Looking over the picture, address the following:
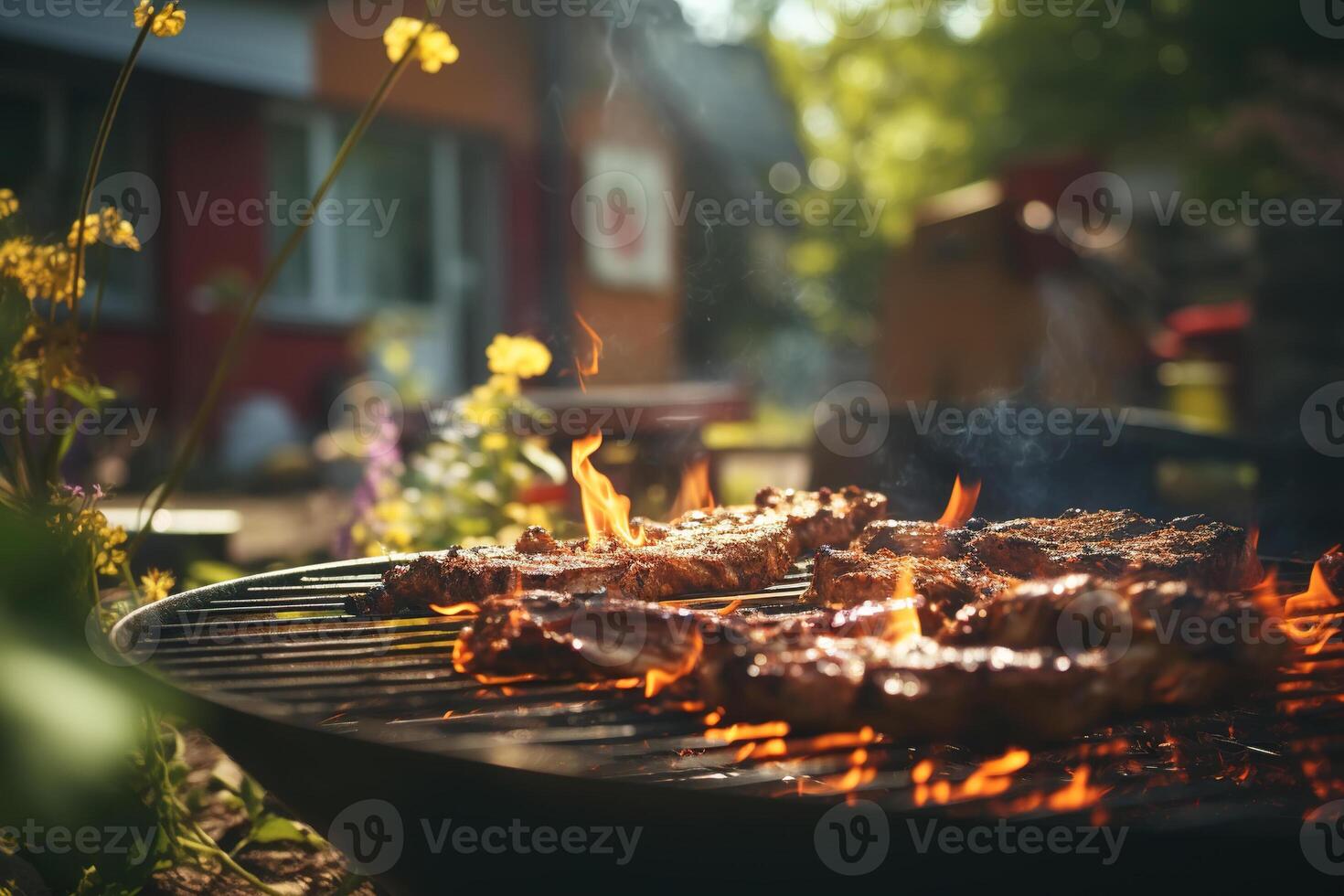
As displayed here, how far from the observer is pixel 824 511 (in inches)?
127

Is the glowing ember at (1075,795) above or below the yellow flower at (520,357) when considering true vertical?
below

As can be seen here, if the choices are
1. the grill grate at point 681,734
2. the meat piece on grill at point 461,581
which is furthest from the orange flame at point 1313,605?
the meat piece on grill at point 461,581

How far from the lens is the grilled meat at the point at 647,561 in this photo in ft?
7.95

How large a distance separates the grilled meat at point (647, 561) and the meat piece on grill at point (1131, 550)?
523mm

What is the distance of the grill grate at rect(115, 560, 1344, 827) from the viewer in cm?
156

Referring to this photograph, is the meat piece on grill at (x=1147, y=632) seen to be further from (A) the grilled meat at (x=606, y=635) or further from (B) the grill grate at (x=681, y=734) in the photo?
(A) the grilled meat at (x=606, y=635)

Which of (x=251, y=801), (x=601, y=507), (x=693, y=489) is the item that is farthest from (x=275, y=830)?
(x=693, y=489)

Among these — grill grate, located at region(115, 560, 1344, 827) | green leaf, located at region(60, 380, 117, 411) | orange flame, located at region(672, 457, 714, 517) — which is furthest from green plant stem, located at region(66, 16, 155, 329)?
orange flame, located at region(672, 457, 714, 517)

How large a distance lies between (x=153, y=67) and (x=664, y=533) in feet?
26.5

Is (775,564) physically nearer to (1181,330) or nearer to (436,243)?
(436,243)

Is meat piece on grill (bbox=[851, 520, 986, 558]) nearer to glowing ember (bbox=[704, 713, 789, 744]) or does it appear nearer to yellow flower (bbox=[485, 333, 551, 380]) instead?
glowing ember (bbox=[704, 713, 789, 744])

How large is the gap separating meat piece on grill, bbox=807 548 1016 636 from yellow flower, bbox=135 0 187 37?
1922mm

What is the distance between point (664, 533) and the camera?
3.01 metres

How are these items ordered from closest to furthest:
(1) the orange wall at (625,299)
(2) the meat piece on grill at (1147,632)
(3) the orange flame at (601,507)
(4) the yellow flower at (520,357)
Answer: (2) the meat piece on grill at (1147,632) → (3) the orange flame at (601,507) → (4) the yellow flower at (520,357) → (1) the orange wall at (625,299)
